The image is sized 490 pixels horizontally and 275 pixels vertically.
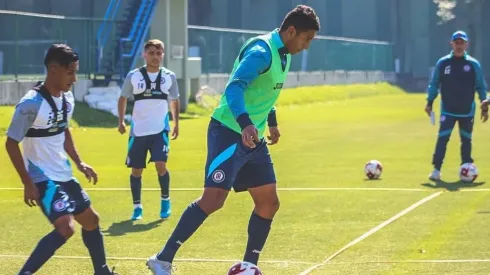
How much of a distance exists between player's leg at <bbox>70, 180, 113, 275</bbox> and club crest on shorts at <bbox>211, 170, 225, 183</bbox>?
3.06 ft

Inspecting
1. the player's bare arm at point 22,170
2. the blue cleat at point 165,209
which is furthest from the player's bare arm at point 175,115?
the player's bare arm at point 22,170

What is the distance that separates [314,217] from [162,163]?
186 cm

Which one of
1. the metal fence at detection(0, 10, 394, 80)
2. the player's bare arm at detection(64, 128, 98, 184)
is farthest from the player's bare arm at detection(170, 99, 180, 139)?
the metal fence at detection(0, 10, 394, 80)

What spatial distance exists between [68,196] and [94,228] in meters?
0.34

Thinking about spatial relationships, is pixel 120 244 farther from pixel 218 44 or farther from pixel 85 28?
pixel 218 44

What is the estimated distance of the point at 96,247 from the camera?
8328 mm

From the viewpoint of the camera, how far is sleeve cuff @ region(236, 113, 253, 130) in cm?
777

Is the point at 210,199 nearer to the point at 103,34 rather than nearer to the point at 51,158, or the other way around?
the point at 51,158

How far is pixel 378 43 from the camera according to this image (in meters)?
73.2

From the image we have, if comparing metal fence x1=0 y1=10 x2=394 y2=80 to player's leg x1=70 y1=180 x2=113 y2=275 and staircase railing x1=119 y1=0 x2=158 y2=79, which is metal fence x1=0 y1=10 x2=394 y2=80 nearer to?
staircase railing x1=119 y1=0 x2=158 y2=79

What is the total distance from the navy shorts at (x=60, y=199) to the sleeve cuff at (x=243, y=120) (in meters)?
1.36

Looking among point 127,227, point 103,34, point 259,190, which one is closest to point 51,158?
point 259,190

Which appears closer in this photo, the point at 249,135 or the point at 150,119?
the point at 249,135

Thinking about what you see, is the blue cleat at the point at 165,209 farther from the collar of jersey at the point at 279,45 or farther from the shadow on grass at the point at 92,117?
the shadow on grass at the point at 92,117
